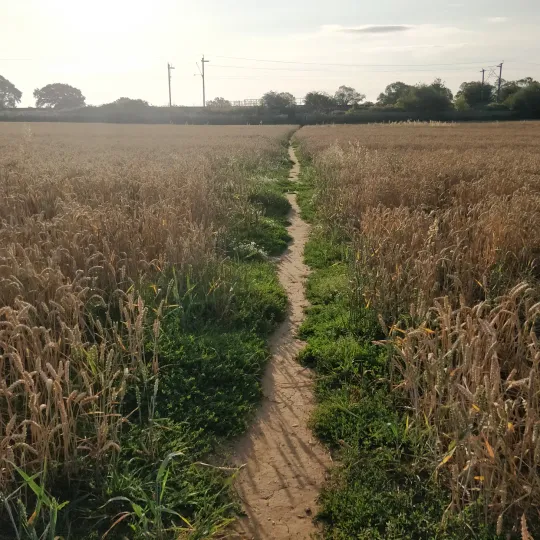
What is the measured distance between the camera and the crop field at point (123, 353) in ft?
9.84

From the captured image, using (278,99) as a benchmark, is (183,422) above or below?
below

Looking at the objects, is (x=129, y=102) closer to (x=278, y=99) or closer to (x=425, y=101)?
(x=278, y=99)

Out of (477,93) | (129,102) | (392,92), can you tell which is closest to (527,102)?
(477,93)

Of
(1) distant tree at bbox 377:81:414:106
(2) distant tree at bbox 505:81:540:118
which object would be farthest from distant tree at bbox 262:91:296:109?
(2) distant tree at bbox 505:81:540:118

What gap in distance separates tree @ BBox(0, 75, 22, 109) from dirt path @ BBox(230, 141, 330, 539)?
123648 millimetres

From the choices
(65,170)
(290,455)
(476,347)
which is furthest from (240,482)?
(65,170)

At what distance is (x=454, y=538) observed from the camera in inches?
113

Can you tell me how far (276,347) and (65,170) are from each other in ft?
24.4

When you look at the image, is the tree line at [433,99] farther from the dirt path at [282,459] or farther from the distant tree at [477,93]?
the dirt path at [282,459]

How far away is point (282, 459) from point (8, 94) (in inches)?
5046

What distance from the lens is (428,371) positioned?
11.8 ft

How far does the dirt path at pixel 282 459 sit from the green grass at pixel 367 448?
12 centimetres

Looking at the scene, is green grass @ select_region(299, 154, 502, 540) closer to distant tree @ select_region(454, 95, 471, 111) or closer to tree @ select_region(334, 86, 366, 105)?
distant tree @ select_region(454, 95, 471, 111)

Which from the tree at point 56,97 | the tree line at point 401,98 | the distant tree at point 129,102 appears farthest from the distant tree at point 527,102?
the tree at point 56,97
